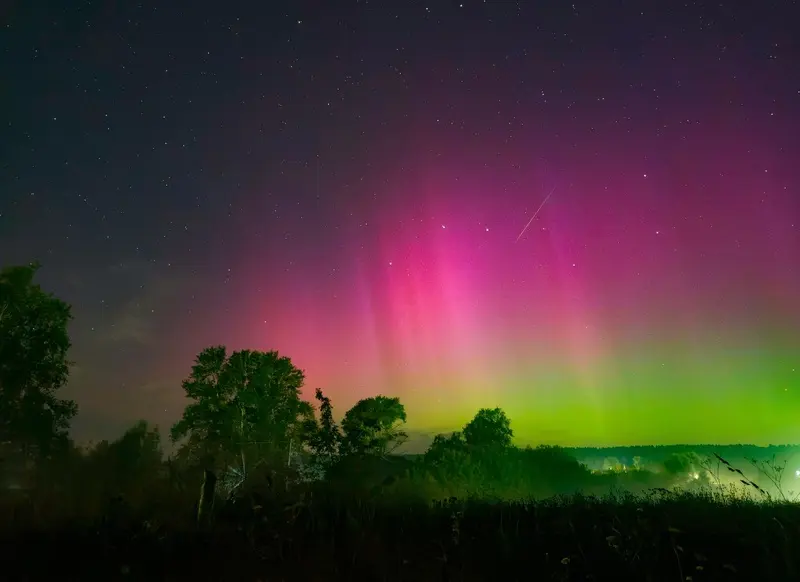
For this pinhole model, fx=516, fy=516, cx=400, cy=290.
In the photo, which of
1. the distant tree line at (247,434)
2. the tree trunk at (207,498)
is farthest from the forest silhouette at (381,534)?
the distant tree line at (247,434)

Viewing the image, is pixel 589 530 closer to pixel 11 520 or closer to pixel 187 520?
pixel 187 520

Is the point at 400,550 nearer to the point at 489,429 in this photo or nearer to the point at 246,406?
the point at 246,406

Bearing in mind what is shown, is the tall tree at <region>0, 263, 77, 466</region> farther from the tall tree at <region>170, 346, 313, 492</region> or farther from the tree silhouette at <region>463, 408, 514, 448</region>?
the tree silhouette at <region>463, 408, 514, 448</region>

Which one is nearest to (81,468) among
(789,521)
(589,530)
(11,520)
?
(11,520)

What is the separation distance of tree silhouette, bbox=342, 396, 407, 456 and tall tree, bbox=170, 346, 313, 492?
189 inches

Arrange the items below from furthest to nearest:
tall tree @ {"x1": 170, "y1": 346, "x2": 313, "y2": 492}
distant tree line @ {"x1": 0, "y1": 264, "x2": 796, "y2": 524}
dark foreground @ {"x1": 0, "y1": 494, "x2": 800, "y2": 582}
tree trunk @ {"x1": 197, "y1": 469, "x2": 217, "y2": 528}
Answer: tall tree @ {"x1": 170, "y1": 346, "x2": 313, "y2": 492}
distant tree line @ {"x1": 0, "y1": 264, "x2": 796, "y2": 524}
tree trunk @ {"x1": 197, "y1": 469, "x2": 217, "y2": 528}
dark foreground @ {"x1": 0, "y1": 494, "x2": 800, "y2": 582}

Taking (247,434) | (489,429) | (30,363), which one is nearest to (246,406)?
(247,434)

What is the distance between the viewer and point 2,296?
106 ft

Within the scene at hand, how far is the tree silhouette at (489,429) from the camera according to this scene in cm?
7288

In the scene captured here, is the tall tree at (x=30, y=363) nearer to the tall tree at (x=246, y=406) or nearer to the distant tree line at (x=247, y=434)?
the distant tree line at (x=247, y=434)

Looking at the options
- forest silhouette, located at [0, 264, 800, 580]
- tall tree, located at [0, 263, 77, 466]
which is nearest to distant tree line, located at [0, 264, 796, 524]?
tall tree, located at [0, 263, 77, 466]

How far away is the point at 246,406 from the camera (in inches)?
2000

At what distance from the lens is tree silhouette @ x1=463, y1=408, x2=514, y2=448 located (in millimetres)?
72875

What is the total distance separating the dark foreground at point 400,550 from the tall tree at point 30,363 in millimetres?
30486
